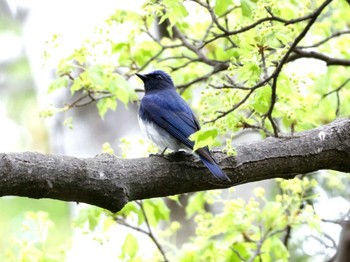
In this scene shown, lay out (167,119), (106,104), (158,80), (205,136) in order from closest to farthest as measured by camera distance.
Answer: (205,136) < (167,119) < (106,104) < (158,80)

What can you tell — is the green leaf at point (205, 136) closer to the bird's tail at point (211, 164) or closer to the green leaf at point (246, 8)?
the bird's tail at point (211, 164)

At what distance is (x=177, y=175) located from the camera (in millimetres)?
3170

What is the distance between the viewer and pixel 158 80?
4.82m

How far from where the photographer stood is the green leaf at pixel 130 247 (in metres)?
4.18

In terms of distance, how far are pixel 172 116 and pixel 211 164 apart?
109cm

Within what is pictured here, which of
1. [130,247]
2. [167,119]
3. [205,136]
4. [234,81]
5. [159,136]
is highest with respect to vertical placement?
[205,136]

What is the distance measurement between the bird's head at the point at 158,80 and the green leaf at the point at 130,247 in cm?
111

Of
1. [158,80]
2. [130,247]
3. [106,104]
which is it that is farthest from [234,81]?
[130,247]

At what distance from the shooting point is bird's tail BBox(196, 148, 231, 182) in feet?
10.6

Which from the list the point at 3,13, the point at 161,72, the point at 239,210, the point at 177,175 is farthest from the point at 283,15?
the point at 3,13

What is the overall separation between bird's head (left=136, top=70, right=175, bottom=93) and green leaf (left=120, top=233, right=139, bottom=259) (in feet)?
3.64

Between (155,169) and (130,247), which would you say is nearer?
(155,169)

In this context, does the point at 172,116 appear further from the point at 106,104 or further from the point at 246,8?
the point at 246,8

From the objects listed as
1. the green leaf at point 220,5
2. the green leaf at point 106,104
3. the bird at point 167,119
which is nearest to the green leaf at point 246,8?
the green leaf at point 220,5
